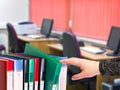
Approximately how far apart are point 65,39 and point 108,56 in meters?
0.63

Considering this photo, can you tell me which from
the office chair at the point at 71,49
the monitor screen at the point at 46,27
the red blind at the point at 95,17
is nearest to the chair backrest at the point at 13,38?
the monitor screen at the point at 46,27

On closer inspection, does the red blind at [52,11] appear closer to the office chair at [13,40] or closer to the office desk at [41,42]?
the office desk at [41,42]

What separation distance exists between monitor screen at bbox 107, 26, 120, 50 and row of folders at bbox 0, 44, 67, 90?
8.12ft

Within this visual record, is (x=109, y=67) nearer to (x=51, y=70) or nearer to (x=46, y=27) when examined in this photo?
(x=51, y=70)

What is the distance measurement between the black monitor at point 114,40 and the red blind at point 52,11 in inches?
60.6

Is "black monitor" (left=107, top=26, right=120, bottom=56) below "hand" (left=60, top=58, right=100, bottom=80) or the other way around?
below

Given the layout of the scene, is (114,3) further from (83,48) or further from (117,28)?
(83,48)

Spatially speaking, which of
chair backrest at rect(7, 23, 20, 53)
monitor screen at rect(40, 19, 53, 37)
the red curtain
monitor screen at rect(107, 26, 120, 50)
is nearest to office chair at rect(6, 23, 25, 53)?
chair backrest at rect(7, 23, 20, 53)

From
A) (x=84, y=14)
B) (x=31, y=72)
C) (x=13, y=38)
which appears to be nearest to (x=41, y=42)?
(x=13, y=38)

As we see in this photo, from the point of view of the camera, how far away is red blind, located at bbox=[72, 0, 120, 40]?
4039mm

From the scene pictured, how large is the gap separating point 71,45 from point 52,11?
223 centimetres

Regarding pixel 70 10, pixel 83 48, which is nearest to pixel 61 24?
pixel 70 10

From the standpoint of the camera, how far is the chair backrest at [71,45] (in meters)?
3.45

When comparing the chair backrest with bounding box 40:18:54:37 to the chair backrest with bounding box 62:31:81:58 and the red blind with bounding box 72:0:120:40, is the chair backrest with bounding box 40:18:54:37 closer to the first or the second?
the red blind with bounding box 72:0:120:40
